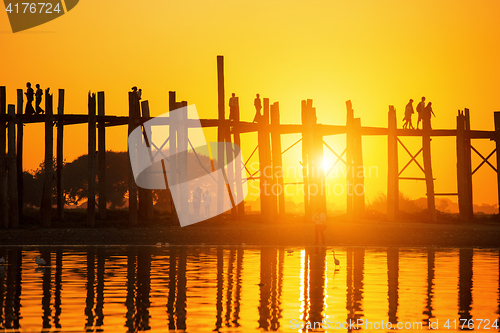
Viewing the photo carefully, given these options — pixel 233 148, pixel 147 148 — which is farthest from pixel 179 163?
pixel 233 148

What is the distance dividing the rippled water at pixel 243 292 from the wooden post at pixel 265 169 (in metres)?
8.24

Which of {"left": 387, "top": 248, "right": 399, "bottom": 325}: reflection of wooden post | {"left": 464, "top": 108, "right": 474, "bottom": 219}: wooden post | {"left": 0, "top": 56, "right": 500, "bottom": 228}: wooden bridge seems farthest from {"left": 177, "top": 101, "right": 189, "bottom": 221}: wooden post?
{"left": 464, "top": 108, "right": 474, "bottom": 219}: wooden post

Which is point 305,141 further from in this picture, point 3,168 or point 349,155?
point 3,168

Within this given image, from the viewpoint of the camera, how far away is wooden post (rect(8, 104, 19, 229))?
24.5 m

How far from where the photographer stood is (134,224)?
24.6m

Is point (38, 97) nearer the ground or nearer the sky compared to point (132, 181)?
nearer the sky

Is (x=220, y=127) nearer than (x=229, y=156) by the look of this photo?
Yes

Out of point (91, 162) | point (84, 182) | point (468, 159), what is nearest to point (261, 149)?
point (91, 162)

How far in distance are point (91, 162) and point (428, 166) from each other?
511 inches

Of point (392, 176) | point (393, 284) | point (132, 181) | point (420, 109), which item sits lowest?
point (393, 284)

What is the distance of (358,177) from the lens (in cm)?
2723

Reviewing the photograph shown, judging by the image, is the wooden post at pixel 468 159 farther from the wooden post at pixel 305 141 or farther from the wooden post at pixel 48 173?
the wooden post at pixel 48 173

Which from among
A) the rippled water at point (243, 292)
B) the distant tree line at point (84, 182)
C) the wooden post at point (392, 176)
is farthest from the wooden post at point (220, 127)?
the distant tree line at point (84, 182)

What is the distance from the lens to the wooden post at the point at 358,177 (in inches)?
1070
